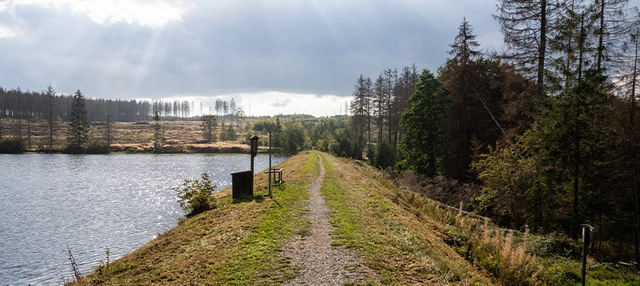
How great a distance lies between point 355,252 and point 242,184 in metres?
9.88

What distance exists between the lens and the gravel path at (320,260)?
22.0 feet

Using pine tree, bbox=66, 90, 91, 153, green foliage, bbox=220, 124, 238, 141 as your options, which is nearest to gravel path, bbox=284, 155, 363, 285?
pine tree, bbox=66, 90, 91, 153

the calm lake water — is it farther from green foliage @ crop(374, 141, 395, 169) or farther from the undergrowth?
green foliage @ crop(374, 141, 395, 169)

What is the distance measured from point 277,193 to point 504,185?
10777 mm

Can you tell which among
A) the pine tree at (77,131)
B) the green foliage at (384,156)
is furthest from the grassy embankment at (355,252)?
the pine tree at (77,131)

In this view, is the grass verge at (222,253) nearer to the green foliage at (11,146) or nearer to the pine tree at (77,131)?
the pine tree at (77,131)

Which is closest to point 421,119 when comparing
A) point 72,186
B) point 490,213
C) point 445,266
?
point 490,213

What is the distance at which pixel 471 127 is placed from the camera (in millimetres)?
30156

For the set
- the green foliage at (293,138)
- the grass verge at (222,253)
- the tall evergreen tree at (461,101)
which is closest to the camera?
the grass verge at (222,253)

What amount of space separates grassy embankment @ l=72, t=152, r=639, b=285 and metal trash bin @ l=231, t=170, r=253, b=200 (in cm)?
172

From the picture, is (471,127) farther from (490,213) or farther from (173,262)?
(173,262)

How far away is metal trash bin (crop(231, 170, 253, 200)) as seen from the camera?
658 inches

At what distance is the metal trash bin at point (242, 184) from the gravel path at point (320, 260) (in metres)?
6.83

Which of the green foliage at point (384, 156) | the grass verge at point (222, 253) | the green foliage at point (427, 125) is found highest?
the green foliage at point (427, 125)
